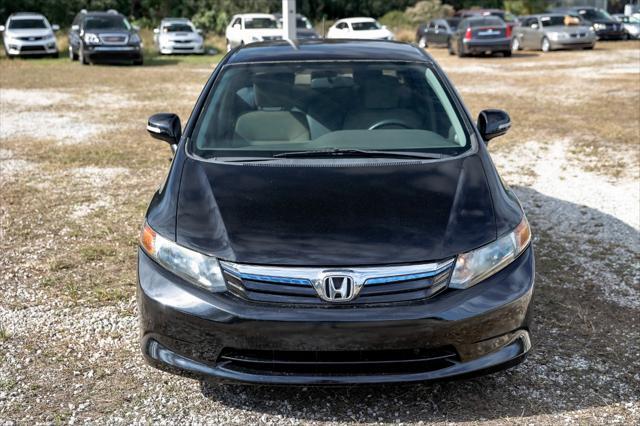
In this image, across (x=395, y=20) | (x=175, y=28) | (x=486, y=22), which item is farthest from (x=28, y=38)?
(x=395, y=20)

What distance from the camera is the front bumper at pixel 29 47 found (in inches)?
1043

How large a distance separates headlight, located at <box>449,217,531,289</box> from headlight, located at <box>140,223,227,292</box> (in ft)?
3.19

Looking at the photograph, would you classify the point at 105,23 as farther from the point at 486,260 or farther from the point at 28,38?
the point at 486,260

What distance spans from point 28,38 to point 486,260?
2648 centimetres

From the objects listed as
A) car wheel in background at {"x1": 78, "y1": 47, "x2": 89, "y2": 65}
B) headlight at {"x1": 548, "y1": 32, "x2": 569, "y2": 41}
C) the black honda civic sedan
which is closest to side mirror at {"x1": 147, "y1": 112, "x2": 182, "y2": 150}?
the black honda civic sedan

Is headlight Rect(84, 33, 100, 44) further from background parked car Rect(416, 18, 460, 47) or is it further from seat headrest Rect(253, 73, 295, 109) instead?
seat headrest Rect(253, 73, 295, 109)

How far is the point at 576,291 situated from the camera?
16.1 ft

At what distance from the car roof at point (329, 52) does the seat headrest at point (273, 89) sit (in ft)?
0.36

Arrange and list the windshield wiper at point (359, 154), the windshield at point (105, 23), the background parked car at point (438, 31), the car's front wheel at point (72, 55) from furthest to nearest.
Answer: the background parked car at point (438, 31)
the car's front wheel at point (72, 55)
the windshield at point (105, 23)
the windshield wiper at point (359, 154)

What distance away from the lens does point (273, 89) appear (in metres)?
4.75

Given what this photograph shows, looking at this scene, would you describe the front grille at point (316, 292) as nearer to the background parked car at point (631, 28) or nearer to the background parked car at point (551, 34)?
the background parked car at point (551, 34)

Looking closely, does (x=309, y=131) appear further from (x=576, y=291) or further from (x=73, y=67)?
(x=73, y=67)

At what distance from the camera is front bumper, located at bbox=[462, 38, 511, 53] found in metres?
26.4

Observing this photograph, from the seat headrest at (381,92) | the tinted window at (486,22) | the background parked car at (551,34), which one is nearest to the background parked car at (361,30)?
the tinted window at (486,22)
